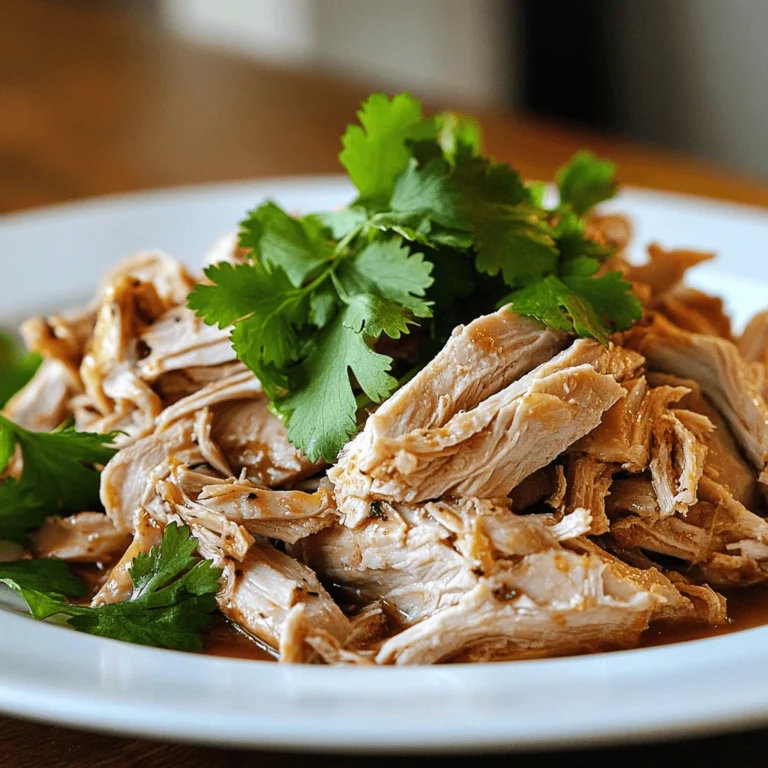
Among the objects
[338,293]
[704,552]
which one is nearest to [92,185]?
[338,293]

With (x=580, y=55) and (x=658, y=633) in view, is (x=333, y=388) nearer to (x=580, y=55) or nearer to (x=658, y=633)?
(x=658, y=633)

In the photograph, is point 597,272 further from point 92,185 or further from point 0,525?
point 92,185

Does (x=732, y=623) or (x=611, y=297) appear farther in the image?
(x=611, y=297)

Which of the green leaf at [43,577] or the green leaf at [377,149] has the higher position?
the green leaf at [377,149]

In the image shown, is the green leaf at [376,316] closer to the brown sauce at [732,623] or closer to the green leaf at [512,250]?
the green leaf at [512,250]

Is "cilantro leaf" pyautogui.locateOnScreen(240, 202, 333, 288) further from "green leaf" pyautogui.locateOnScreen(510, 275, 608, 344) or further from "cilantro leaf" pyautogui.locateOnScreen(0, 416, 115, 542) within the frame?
"cilantro leaf" pyautogui.locateOnScreen(0, 416, 115, 542)

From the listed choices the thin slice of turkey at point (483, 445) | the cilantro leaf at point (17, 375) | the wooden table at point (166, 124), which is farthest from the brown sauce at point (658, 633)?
the wooden table at point (166, 124)

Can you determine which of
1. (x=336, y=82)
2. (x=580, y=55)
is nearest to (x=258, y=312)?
(x=336, y=82)
